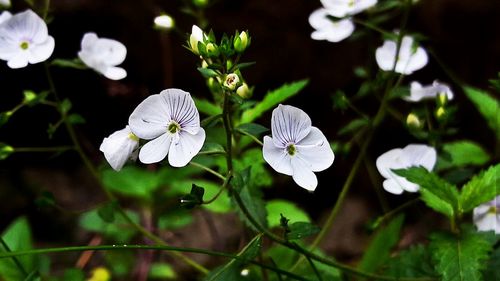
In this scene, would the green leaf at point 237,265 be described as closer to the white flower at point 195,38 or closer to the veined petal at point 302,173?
the veined petal at point 302,173

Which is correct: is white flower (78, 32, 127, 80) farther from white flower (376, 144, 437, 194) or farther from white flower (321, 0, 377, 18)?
white flower (376, 144, 437, 194)

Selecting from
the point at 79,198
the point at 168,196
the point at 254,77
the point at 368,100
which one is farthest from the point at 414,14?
the point at 79,198

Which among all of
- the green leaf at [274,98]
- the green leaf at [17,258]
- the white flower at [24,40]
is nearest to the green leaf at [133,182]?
the green leaf at [17,258]

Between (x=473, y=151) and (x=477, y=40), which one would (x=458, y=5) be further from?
(x=473, y=151)

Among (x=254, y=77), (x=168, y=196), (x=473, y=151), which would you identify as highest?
(x=254, y=77)

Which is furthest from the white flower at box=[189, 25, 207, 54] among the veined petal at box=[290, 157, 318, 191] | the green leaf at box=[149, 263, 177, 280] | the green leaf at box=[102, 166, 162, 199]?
the green leaf at box=[149, 263, 177, 280]

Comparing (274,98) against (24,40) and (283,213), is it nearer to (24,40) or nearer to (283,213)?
(283,213)

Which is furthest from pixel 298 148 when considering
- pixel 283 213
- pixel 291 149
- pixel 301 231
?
pixel 283 213
